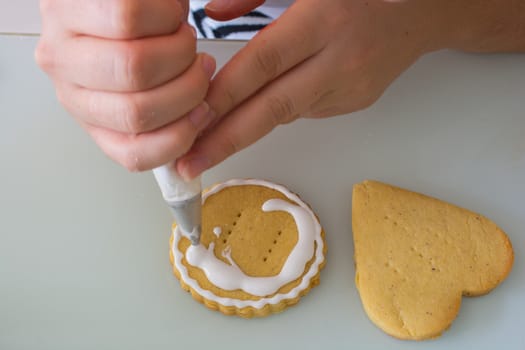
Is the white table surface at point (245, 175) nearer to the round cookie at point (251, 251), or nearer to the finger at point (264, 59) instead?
the round cookie at point (251, 251)

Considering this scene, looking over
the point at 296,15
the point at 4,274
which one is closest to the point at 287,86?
the point at 296,15

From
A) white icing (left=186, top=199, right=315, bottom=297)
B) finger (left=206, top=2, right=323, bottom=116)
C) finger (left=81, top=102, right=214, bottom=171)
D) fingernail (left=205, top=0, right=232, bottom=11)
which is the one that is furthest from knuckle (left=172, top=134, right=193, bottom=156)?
fingernail (left=205, top=0, right=232, bottom=11)

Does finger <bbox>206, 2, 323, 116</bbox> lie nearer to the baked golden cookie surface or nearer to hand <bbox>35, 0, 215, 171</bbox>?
hand <bbox>35, 0, 215, 171</bbox>

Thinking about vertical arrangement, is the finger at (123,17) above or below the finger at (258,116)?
above

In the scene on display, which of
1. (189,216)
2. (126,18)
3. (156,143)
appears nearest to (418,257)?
(189,216)

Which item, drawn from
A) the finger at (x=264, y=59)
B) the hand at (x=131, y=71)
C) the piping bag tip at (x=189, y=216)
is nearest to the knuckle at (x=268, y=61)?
the finger at (x=264, y=59)

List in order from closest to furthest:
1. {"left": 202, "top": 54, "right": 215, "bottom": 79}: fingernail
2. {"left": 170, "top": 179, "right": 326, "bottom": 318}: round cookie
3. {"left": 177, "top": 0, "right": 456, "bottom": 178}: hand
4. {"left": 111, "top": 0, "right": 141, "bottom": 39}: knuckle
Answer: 1. {"left": 111, "top": 0, "right": 141, "bottom": 39}: knuckle
2. {"left": 202, "top": 54, "right": 215, "bottom": 79}: fingernail
3. {"left": 177, "top": 0, "right": 456, "bottom": 178}: hand
4. {"left": 170, "top": 179, "right": 326, "bottom": 318}: round cookie
